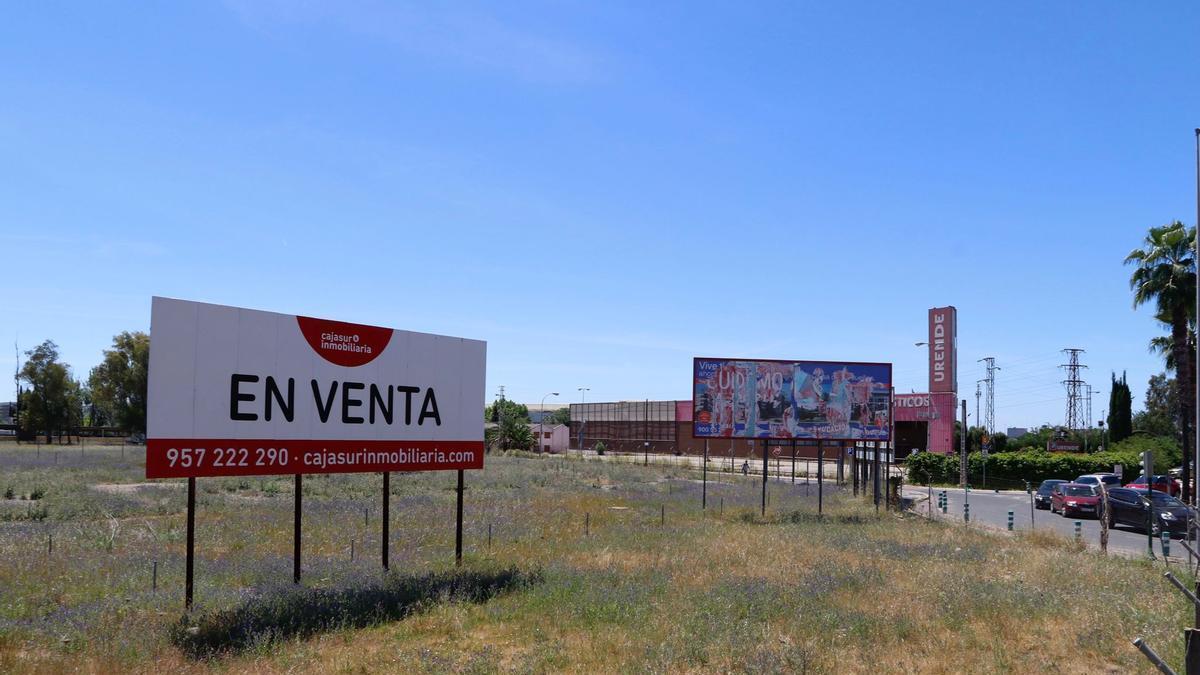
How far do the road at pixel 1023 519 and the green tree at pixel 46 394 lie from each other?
93640mm

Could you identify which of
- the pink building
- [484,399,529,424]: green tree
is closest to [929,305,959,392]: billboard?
the pink building

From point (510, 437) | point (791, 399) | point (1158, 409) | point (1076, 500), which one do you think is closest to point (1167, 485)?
point (1076, 500)

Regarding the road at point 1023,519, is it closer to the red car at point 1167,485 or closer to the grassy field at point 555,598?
the grassy field at point 555,598

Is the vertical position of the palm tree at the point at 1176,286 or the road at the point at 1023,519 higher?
the palm tree at the point at 1176,286

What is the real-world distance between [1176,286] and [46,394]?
108 metres

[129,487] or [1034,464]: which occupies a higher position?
[129,487]

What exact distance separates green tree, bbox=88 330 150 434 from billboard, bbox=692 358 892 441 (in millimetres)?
89641

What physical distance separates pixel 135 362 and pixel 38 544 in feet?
308

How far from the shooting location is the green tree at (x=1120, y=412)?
90.7m

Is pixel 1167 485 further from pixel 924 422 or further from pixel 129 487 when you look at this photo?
pixel 129 487

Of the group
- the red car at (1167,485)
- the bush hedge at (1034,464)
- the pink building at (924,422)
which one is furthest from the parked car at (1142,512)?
the pink building at (924,422)

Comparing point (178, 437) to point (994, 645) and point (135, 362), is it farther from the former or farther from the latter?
point (135, 362)

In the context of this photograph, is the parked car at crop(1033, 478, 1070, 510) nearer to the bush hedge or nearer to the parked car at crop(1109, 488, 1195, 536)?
the parked car at crop(1109, 488, 1195, 536)

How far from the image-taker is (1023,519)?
3434cm
